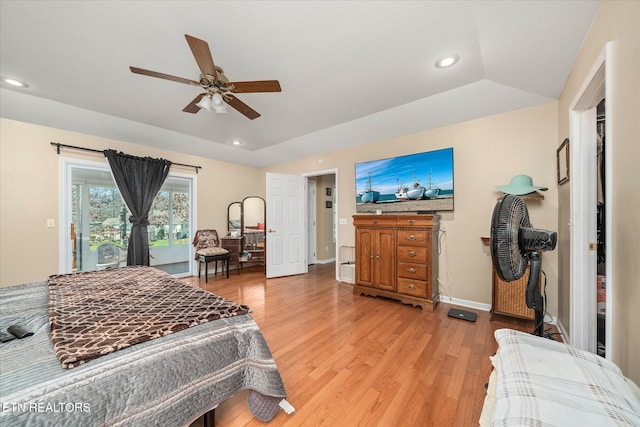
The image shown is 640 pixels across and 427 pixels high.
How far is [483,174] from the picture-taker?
2.83m

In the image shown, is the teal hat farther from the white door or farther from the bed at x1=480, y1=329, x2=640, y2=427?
the white door

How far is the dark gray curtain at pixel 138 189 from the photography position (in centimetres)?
363

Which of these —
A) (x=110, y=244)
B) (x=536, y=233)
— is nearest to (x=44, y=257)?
(x=110, y=244)

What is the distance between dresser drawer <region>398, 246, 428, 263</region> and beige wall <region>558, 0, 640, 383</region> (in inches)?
64.6

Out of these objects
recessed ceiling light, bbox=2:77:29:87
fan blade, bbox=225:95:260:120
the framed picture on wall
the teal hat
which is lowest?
the teal hat

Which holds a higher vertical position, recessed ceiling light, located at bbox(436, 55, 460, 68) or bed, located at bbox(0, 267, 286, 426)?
recessed ceiling light, located at bbox(436, 55, 460, 68)

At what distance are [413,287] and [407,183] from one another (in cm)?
142

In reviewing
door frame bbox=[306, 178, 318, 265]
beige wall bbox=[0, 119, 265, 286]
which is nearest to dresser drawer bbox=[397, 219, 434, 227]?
door frame bbox=[306, 178, 318, 265]

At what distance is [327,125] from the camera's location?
3.47 metres

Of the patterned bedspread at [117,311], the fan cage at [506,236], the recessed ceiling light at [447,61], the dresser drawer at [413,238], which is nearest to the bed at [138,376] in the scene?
the patterned bedspread at [117,311]

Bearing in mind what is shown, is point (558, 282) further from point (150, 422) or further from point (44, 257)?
point (44, 257)

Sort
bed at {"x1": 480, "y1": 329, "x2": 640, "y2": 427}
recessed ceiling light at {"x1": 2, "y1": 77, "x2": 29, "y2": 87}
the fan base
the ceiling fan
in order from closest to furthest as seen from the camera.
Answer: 1. bed at {"x1": 480, "y1": 329, "x2": 640, "y2": 427}
2. the ceiling fan
3. recessed ceiling light at {"x1": 2, "y1": 77, "x2": 29, "y2": 87}
4. the fan base

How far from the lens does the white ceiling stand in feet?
5.04

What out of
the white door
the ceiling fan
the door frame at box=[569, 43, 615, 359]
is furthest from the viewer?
the white door
